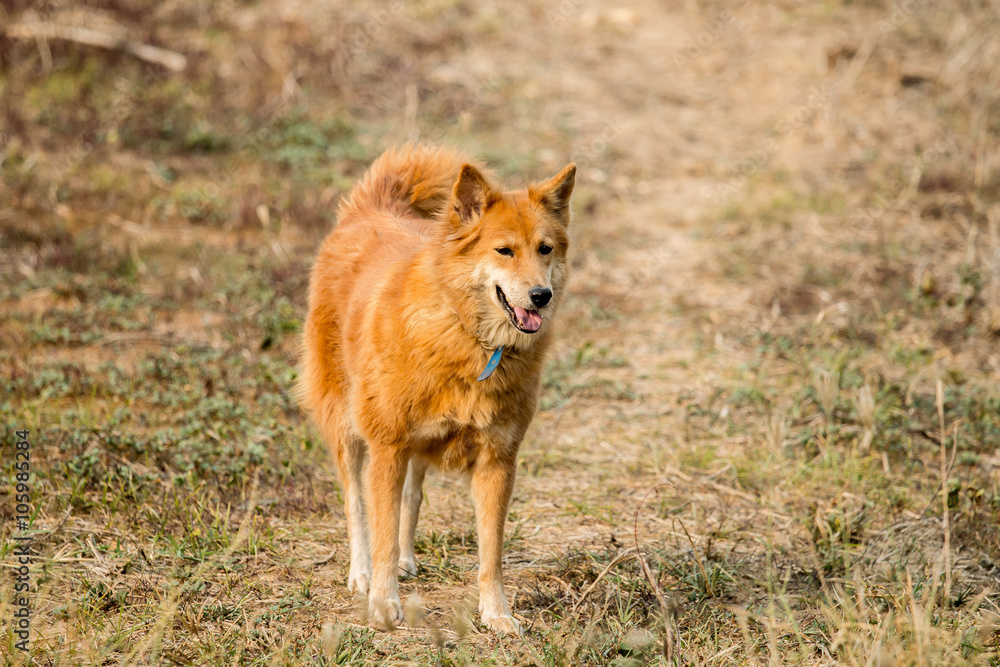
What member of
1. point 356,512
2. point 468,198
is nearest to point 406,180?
point 468,198

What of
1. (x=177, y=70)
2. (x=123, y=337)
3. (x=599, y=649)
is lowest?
(x=123, y=337)

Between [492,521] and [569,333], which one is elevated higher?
[492,521]

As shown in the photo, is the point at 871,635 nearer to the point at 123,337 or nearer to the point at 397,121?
the point at 123,337

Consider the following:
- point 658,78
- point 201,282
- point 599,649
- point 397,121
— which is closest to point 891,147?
point 658,78

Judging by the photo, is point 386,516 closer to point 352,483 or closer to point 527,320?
point 352,483

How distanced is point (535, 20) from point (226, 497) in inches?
459

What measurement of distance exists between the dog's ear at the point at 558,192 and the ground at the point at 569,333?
1.51 meters

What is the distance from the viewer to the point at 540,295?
3.60 meters

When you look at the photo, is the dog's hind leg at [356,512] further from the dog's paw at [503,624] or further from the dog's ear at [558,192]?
the dog's ear at [558,192]

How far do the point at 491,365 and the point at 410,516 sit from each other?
42.3 inches

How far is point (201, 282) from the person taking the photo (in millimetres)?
7027

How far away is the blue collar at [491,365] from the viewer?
3637mm

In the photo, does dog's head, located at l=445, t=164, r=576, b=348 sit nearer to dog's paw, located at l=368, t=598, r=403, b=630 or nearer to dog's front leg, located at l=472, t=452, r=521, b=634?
dog's front leg, located at l=472, t=452, r=521, b=634

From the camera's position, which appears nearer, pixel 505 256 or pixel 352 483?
pixel 505 256
